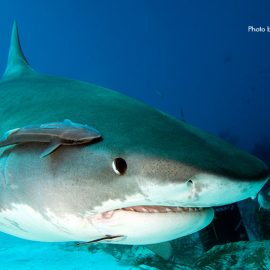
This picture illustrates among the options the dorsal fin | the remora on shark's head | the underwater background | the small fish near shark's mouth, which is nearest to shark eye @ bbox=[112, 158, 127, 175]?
the remora on shark's head

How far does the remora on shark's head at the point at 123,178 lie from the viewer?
61.0 inches

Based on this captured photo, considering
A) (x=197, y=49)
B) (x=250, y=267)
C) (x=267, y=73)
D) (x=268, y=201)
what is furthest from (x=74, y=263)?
(x=197, y=49)

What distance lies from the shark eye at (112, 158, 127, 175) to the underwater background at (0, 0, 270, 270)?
15.1 feet

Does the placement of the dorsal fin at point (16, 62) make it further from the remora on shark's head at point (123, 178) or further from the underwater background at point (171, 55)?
the underwater background at point (171, 55)

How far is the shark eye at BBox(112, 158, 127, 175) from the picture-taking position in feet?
5.39

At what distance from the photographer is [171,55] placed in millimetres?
29406

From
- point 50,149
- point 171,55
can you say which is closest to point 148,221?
point 50,149

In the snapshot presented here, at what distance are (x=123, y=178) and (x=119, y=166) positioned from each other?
0.19 feet

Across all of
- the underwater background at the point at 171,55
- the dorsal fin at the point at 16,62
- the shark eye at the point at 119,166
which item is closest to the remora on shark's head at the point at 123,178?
the shark eye at the point at 119,166

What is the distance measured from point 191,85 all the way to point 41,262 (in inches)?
998

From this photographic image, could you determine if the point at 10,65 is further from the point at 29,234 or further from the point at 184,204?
the point at 184,204

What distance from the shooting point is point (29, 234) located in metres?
2.48

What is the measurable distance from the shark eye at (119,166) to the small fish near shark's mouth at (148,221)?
0.22 metres

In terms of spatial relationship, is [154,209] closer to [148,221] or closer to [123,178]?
[148,221]
